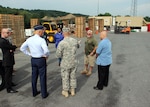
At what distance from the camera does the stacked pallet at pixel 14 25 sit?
15745mm

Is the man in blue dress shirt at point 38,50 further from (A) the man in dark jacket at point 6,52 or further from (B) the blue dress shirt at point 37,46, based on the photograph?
(A) the man in dark jacket at point 6,52

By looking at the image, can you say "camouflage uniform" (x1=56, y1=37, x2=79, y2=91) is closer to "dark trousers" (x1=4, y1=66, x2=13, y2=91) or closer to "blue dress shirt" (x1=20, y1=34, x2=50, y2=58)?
"blue dress shirt" (x1=20, y1=34, x2=50, y2=58)

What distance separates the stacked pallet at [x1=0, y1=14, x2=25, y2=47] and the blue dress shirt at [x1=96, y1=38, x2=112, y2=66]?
1130 cm

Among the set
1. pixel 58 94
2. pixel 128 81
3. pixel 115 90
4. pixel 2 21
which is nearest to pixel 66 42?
pixel 58 94

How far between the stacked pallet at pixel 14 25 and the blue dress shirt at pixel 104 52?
11297 millimetres

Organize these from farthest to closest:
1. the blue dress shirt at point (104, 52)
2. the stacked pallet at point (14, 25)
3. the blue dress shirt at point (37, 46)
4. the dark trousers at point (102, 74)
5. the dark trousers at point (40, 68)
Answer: the stacked pallet at point (14, 25) → the dark trousers at point (102, 74) → the blue dress shirt at point (104, 52) → the dark trousers at point (40, 68) → the blue dress shirt at point (37, 46)

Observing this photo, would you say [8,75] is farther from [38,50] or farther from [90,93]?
[90,93]

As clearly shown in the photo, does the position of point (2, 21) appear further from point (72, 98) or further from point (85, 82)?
point (72, 98)

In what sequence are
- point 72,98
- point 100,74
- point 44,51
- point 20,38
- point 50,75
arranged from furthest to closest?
point 20,38 → point 50,75 → point 100,74 → point 72,98 → point 44,51

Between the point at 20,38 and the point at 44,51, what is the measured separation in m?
13.1

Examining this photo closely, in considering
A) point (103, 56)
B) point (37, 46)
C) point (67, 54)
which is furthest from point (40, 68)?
point (103, 56)

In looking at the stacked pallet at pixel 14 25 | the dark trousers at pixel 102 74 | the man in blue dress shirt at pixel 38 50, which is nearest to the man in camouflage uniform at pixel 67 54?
the man in blue dress shirt at pixel 38 50

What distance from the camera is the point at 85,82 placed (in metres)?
7.08

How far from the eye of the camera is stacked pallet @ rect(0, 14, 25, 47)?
15745 mm
